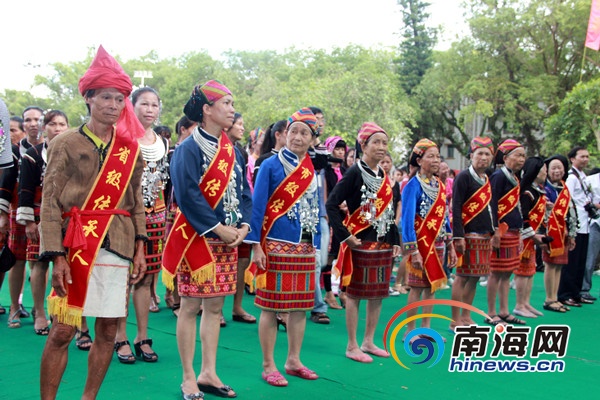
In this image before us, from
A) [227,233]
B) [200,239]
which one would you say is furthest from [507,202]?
[200,239]

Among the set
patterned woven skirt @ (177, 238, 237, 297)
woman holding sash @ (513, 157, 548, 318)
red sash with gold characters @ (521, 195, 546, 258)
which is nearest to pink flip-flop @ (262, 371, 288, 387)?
patterned woven skirt @ (177, 238, 237, 297)

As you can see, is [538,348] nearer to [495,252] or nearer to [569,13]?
[495,252]

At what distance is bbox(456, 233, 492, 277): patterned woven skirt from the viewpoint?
6.05m

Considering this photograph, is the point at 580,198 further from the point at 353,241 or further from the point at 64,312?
the point at 64,312

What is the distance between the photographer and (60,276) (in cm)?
315

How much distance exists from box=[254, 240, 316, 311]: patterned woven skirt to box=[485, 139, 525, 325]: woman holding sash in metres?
2.92

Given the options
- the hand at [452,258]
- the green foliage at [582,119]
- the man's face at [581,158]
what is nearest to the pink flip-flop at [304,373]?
the hand at [452,258]

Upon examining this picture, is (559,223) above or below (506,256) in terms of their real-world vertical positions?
above

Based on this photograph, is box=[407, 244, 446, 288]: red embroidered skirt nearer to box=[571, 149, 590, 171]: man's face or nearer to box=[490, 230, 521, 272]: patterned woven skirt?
box=[490, 230, 521, 272]: patterned woven skirt

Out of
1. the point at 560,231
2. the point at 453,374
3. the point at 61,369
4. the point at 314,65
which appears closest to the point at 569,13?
the point at 314,65

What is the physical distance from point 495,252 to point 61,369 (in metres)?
4.72

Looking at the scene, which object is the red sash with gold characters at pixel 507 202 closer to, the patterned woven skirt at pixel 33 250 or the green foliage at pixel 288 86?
the patterned woven skirt at pixel 33 250

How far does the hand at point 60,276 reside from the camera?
3.15 meters

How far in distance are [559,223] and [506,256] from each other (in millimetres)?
1420
